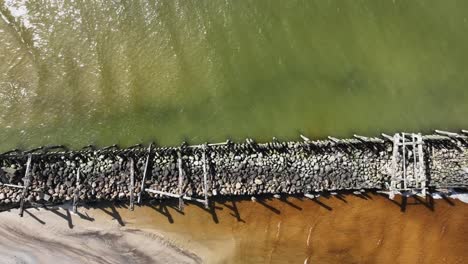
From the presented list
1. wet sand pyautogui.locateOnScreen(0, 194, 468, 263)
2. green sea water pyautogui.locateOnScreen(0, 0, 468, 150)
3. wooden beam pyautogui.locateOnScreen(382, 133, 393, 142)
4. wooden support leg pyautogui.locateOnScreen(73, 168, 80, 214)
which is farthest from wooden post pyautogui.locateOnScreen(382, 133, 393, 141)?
wooden support leg pyautogui.locateOnScreen(73, 168, 80, 214)

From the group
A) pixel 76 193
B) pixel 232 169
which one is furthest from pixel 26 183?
pixel 232 169

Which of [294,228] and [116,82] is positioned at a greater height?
[116,82]

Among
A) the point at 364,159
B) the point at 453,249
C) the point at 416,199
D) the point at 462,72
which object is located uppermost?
the point at 462,72

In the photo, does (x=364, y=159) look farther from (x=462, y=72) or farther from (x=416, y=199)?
(x=462, y=72)

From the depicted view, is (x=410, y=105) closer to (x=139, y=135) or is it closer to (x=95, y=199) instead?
(x=139, y=135)

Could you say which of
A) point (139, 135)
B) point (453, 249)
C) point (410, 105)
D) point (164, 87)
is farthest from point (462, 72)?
point (139, 135)

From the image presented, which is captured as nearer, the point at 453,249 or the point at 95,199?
the point at 95,199

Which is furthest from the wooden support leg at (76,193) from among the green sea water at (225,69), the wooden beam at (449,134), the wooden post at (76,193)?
the wooden beam at (449,134)

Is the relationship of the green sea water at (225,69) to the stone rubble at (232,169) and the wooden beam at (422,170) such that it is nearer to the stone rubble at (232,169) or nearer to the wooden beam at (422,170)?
the stone rubble at (232,169)
